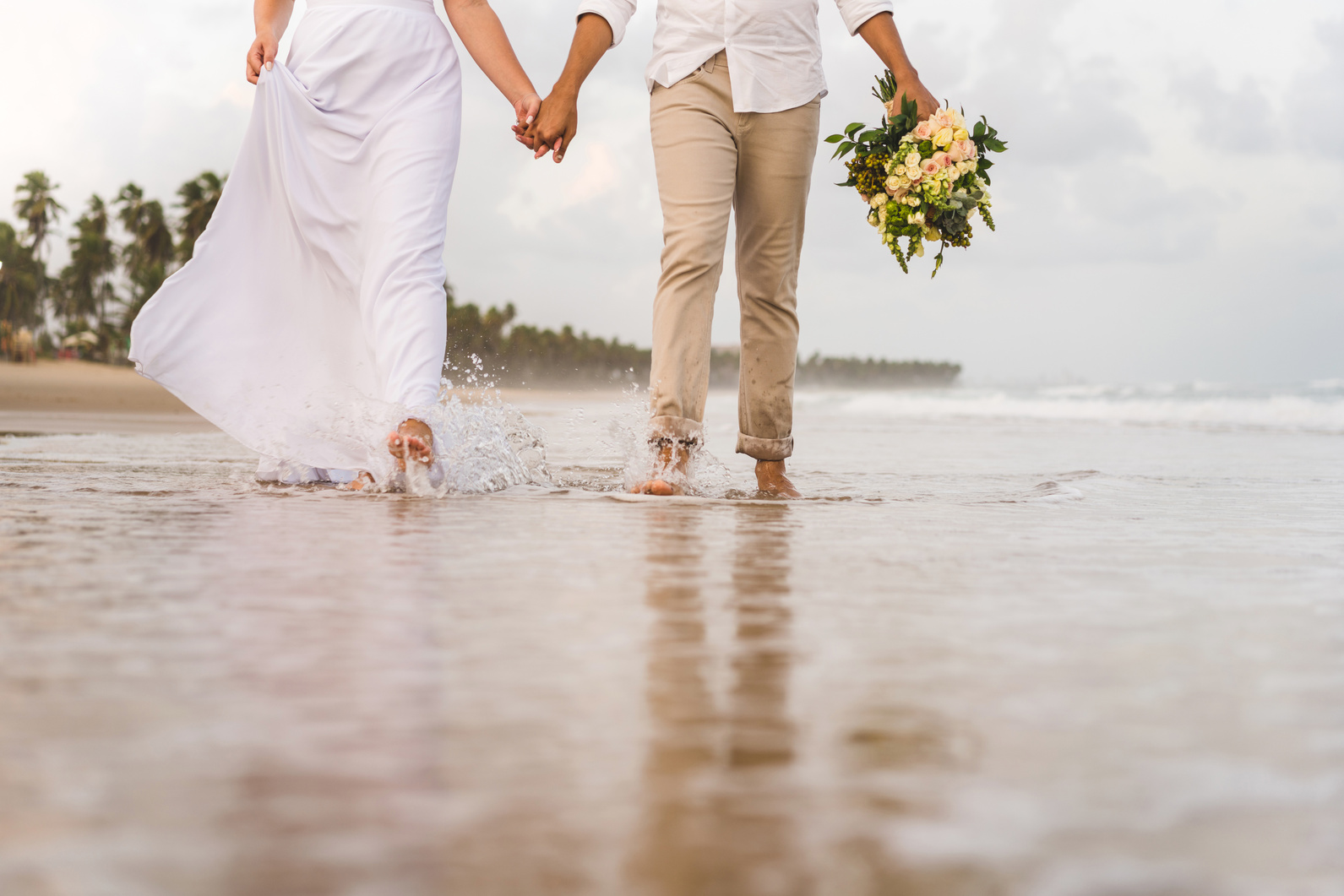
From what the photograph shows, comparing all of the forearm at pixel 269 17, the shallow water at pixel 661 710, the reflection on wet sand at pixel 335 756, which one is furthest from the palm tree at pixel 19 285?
the reflection on wet sand at pixel 335 756

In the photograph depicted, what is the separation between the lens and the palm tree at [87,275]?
71500 mm

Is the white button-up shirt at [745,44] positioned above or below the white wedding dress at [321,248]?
above

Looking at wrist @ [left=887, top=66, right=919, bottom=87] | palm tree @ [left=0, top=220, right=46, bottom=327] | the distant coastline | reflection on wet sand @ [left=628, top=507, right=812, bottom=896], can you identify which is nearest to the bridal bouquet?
wrist @ [left=887, top=66, right=919, bottom=87]

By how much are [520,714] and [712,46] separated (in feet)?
10.4

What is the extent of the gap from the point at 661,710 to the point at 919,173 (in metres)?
3.23

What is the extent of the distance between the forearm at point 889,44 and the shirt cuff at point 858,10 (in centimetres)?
1

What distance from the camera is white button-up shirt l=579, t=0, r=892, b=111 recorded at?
3969 mm

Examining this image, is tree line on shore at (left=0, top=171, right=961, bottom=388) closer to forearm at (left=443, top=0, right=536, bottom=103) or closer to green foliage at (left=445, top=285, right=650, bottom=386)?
green foliage at (left=445, top=285, right=650, bottom=386)

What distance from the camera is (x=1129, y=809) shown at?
3.11 feet

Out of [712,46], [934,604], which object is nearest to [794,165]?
[712,46]

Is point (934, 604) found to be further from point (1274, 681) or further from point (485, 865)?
point (485, 865)

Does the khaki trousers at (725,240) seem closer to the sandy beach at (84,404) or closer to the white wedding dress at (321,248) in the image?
the white wedding dress at (321,248)

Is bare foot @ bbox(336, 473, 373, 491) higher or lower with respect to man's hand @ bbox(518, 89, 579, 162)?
lower

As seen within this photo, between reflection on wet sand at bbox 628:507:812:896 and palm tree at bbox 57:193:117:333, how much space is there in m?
75.6
